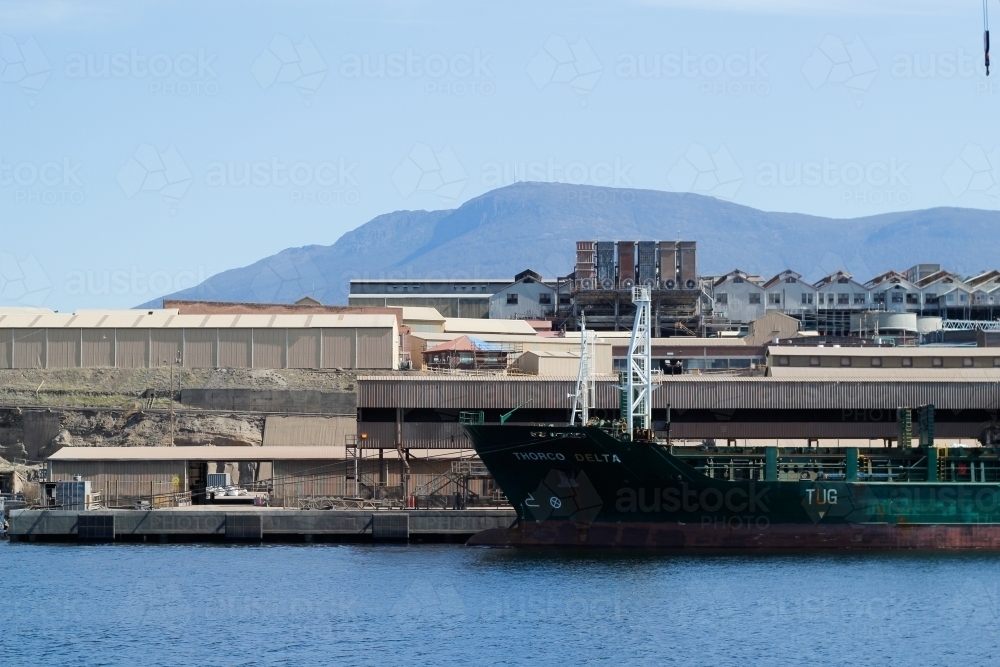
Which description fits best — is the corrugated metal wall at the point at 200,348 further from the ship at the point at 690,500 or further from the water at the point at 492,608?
the water at the point at 492,608

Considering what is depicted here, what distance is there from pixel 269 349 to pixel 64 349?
1241cm

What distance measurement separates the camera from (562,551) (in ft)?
175

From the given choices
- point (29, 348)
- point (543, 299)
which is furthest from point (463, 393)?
point (543, 299)

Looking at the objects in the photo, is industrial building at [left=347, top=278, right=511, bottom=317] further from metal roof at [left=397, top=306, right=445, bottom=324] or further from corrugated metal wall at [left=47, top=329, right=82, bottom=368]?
corrugated metal wall at [left=47, top=329, right=82, bottom=368]

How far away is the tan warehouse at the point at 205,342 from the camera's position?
85.6 metres

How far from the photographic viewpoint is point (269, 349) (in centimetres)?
8600

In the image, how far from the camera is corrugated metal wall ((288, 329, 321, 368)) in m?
85.4

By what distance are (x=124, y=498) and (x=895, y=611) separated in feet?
112

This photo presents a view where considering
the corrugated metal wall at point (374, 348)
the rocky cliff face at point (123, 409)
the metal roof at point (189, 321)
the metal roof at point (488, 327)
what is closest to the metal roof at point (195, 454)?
the rocky cliff face at point (123, 409)

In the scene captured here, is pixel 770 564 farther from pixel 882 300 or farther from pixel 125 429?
pixel 882 300

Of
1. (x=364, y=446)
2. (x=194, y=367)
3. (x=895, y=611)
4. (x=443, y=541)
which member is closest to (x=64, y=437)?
(x=194, y=367)

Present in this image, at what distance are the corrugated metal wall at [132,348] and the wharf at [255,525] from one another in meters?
29.5

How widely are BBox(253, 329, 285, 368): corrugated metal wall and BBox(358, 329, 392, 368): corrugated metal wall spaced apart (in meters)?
4.63

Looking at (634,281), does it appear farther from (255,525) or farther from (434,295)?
(255,525)
